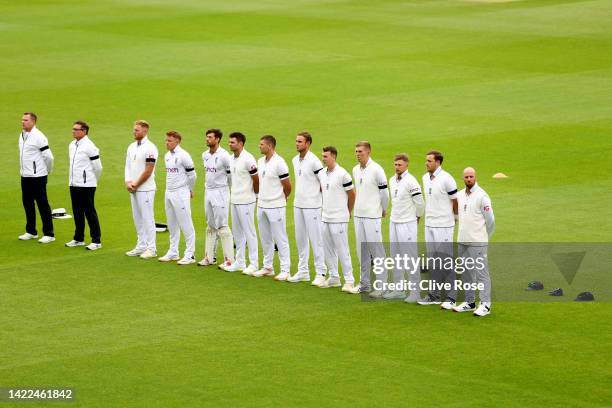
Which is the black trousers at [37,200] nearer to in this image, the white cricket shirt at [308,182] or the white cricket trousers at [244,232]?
the white cricket trousers at [244,232]

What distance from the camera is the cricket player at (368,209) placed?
20.2 metres

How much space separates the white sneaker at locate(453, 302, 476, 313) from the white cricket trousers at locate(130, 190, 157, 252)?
6.38m

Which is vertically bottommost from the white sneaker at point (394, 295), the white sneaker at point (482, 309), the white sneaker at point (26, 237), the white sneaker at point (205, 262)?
the white sneaker at point (482, 309)

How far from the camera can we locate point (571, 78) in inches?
1549

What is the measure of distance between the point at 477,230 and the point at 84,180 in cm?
822

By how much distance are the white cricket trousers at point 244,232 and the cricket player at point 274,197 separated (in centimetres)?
30

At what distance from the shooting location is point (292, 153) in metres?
31.2

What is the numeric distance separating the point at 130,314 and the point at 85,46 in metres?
29.0

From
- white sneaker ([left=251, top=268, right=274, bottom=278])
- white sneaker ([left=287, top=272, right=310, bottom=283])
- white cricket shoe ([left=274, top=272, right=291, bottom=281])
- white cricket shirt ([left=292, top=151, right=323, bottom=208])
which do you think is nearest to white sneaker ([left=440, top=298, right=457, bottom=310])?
white sneaker ([left=287, top=272, right=310, bottom=283])

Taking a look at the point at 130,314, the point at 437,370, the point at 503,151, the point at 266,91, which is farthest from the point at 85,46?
the point at 437,370

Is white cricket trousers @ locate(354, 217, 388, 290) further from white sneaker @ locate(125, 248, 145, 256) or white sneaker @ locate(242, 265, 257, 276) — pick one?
white sneaker @ locate(125, 248, 145, 256)

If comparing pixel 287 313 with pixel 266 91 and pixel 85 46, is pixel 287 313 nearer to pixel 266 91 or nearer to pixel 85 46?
pixel 266 91

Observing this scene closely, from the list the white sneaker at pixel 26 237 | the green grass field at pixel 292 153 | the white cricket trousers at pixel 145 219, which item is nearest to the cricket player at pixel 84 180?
the green grass field at pixel 292 153

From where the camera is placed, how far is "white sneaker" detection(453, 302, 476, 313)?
19.3m
